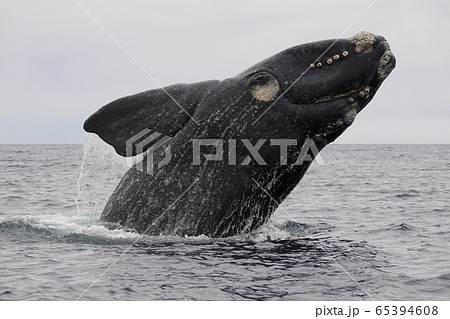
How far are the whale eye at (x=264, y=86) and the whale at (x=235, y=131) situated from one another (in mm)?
15

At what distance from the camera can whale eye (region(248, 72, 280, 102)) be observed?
10734 mm

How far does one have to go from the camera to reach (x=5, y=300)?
29.0ft

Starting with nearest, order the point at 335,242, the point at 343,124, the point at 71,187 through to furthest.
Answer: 1. the point at 343,124
2. the point at 335,242
3. the point at 71,187

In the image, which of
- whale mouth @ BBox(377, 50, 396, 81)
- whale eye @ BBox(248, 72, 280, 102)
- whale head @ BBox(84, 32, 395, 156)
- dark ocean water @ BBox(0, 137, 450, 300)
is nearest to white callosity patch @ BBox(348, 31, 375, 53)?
whale head @ BBox(84, 32, 395, 156)

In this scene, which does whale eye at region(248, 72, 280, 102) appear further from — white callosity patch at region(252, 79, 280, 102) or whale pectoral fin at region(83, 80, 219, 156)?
whale pectoral fin at region(83, 80, 219, 156)

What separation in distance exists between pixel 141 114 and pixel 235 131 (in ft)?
4.96

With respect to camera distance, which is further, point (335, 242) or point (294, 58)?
point (335, 242)

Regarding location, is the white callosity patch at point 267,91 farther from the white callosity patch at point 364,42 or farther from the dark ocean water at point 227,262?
the dark ocean water at point 227,262

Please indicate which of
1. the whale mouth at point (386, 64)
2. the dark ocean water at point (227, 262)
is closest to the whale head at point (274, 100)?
the whale mouth at point (386, 64)

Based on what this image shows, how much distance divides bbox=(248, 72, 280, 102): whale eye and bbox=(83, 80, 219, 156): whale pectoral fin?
0.77 meters

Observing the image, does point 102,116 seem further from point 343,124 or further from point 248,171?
point 343,124

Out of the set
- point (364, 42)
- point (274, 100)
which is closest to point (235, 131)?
point (274, 100)

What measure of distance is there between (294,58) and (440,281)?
154 inches

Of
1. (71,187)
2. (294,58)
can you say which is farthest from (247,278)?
(71,187)
